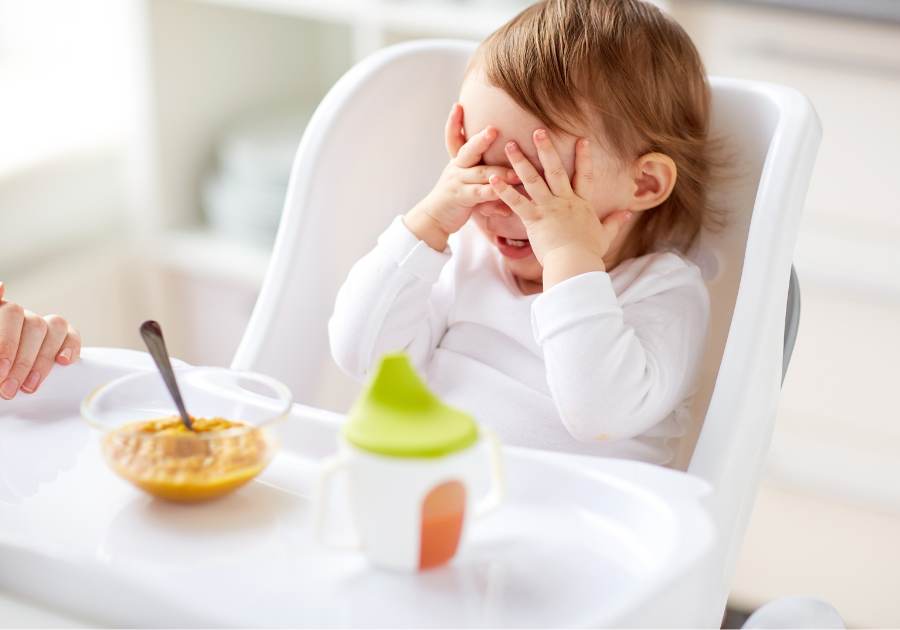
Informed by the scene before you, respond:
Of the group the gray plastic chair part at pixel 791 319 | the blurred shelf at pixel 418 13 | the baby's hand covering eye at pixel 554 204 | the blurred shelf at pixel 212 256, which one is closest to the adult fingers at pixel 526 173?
the baby's hand covering eye at pixel 554 204

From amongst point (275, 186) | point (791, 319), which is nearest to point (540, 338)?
point (791, 319)

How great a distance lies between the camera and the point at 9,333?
693mm

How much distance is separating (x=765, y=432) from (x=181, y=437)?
472mm

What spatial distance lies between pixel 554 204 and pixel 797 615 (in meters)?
0.37

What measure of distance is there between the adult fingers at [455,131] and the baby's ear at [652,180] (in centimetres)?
15

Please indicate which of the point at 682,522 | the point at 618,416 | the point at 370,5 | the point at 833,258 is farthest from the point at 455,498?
the point at 370,5

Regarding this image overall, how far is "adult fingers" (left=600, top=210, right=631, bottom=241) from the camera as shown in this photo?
2.58 ft

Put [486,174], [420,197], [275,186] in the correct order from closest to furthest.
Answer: [486,174]
[420,197]
[275,186]

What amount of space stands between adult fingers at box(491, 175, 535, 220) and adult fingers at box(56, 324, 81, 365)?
1.17 feet

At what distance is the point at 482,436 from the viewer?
47 cm

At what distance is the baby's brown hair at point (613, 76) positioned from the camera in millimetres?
737

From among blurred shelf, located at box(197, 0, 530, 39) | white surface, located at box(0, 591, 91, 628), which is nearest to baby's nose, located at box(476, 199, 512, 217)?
white surface, located at box(0, 591, 91, 628)

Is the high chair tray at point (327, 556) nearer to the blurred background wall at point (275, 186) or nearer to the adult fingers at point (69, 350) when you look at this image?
the adult fingers at point (69, 350)

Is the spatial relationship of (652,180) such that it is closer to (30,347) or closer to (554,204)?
A: (554,204)
